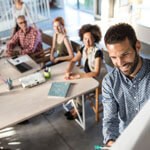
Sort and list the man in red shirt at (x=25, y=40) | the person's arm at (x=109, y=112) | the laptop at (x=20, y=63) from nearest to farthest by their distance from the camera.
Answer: the person's arm at (x=109, y=112), the laptop at (x=20, y=63), the man in red shirt at (x=25, y=40)

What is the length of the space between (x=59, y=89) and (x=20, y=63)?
77 centimetres

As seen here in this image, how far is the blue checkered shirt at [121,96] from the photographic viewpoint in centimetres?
121

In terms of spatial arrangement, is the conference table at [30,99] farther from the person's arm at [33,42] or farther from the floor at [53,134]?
the person's arm at [33,42]

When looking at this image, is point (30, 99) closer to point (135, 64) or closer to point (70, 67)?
point (70, 67)

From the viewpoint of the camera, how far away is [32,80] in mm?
2334

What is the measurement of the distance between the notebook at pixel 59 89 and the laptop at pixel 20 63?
49 centimetres

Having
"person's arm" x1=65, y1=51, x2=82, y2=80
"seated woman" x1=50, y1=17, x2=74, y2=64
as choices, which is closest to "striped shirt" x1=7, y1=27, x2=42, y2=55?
"seated woman" x1=50, y1=17, x2=74, y2=64

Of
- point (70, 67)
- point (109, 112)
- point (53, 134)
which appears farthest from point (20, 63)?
point (109, 112)

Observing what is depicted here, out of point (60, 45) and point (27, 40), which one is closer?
point (60, 45)

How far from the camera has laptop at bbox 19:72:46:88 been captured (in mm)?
2297

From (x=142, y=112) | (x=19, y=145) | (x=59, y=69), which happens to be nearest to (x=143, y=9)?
(x=59, y=69)

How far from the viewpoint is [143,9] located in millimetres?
4949

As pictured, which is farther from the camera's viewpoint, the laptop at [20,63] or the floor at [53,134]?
the laptop at [20,63]

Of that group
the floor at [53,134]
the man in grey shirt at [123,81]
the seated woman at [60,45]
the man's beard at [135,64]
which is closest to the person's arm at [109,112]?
the man in grey shirt at [123,81]
